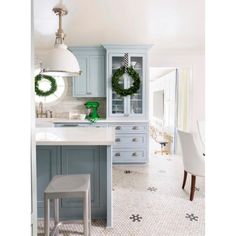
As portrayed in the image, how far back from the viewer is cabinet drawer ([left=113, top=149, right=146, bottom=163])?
463 centimetres

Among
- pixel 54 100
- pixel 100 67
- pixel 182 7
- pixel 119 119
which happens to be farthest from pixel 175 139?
pixel 182 7

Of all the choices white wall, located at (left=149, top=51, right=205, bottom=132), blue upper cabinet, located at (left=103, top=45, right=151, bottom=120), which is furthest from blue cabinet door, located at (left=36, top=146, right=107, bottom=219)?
white wall, located at (left=149, top=51, right=205, bottom=132)

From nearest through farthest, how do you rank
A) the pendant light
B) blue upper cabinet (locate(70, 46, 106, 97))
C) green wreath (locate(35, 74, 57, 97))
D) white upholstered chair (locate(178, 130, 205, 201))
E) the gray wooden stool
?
1. the gray wooden stool
2. the pendant light
3. white upholstered chair (locate(178, 130, 205, 201))
4. blue upper cabinet (locate(70, 46, 106, 97))
5. green wreath (locate(35, 74, 57, 97))

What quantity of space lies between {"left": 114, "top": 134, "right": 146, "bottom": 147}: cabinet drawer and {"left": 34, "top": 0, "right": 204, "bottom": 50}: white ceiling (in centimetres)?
177

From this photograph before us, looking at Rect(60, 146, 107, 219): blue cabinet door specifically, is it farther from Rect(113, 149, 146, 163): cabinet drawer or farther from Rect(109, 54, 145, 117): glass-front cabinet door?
Rect(109, 54, 145, 117): glass-front cabinet door

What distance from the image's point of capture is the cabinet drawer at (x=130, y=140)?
15.1 ft

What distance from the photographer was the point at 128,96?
4.68 meters

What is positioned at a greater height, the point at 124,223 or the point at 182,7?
the point at 182,7

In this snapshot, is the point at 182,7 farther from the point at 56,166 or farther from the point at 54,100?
the point at 54,100

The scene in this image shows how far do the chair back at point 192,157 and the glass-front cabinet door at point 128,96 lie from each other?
5.40ft

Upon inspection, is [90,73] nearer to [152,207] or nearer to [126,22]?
[126,22]
